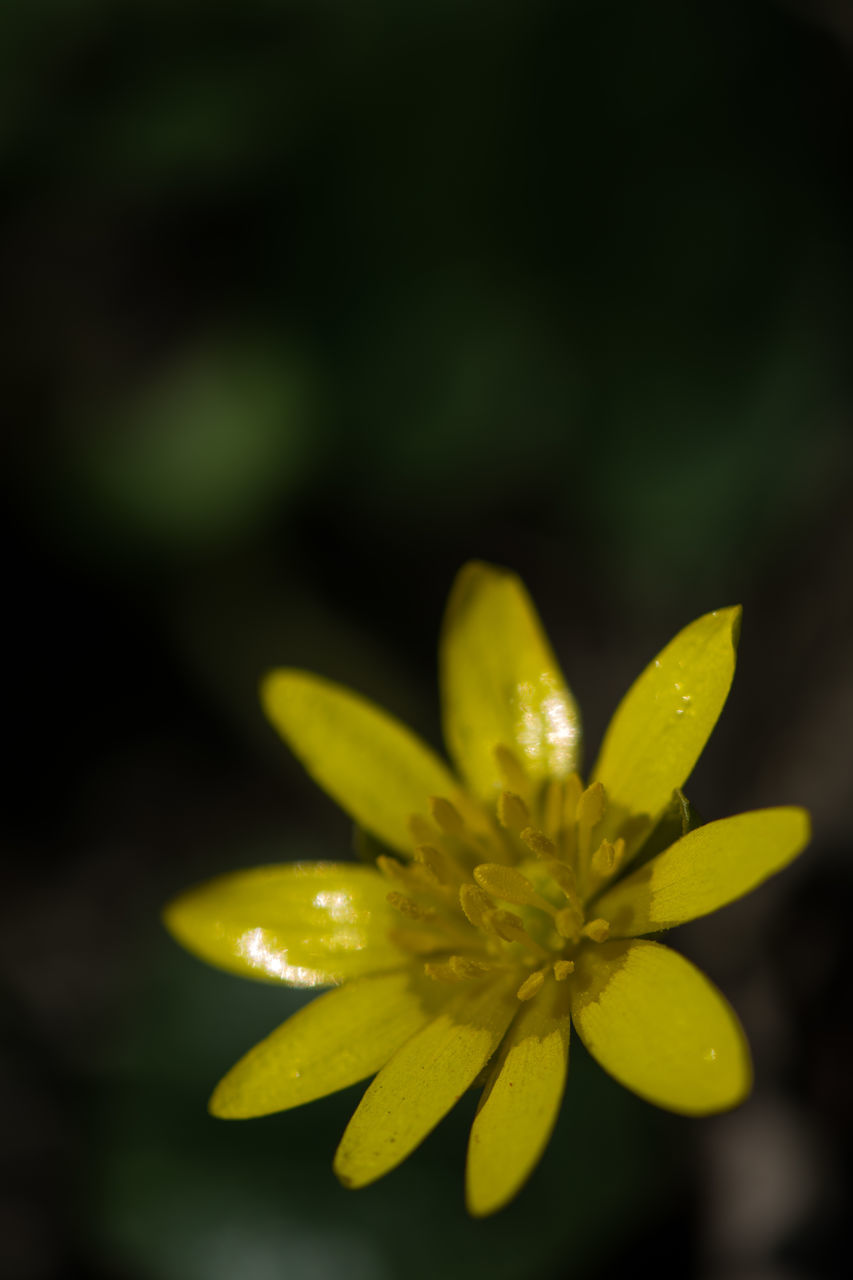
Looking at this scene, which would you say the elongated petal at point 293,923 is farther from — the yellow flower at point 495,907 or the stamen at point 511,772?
the stamen at point 511,772

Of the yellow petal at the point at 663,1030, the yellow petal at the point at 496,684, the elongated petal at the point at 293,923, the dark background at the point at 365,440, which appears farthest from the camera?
the dark background at the point at 365,440

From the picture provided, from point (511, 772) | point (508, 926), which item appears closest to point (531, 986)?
point (508, 926)

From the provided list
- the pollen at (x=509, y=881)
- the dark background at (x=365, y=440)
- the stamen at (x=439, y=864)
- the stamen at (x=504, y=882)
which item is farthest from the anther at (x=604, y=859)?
the dark background at (x=365, y=440)

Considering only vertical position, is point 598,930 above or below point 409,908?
above

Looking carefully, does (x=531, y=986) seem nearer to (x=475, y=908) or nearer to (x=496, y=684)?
(x=475, y=908)

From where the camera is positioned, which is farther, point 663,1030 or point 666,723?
point 666,723

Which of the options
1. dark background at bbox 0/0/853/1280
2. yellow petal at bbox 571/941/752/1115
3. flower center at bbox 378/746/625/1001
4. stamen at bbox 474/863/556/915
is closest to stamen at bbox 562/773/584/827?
flower center at bbox 378/746/625/1001

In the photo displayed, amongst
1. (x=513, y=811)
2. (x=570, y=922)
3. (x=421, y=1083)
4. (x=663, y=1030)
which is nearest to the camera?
(x=663, y=1030)
